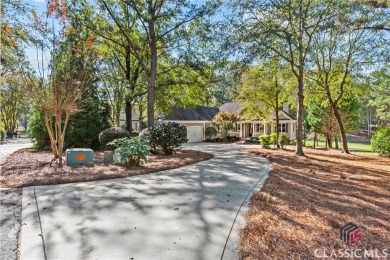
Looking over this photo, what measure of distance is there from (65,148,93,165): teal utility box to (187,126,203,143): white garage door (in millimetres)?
16189

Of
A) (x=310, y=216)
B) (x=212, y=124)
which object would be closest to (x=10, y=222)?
(x=310, y=216)

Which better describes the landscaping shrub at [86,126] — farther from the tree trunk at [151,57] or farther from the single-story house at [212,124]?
the single-story house at [212,124]

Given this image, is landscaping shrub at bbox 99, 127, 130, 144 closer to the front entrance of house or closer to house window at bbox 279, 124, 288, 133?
the front entrance of house

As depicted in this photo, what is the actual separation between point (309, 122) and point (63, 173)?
24213 mm

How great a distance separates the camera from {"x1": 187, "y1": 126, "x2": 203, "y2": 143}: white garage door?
24812mm

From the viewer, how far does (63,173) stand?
7.02m

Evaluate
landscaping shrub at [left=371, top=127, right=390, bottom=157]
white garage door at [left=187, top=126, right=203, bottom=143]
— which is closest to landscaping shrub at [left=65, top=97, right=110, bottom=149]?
white garage door at [left=187, top=126, right=203, bottom=143]

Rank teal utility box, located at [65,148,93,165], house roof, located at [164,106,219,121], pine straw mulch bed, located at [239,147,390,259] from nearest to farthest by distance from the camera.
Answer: pine straw mulch bed, located at [239,147,390,259], teal utility box, located at [65,148,93,165], house roof, located at [164,106,219,121]

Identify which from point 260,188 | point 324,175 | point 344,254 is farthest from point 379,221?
point 324,175

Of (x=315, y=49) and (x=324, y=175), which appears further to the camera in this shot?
(x=315, y=49)

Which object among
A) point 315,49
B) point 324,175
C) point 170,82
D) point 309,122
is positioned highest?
point 315,49

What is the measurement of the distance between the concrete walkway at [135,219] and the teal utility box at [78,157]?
9.02 ft

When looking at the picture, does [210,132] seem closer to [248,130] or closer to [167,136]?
[248,130]

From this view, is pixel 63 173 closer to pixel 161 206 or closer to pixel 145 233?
pixel 161 206
